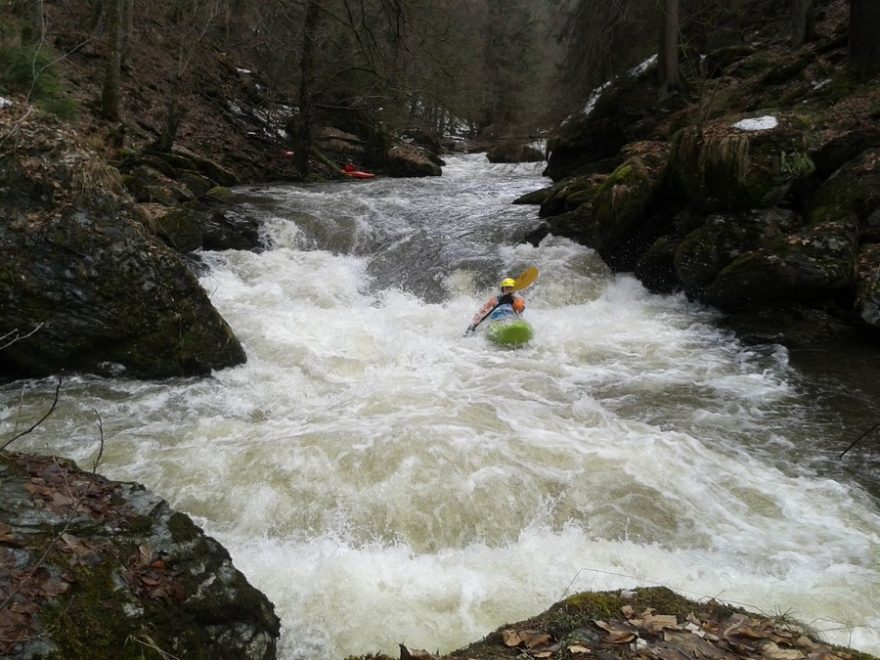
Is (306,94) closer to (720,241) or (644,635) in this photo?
(720,241)

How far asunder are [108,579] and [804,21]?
15.1 meters

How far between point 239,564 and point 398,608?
0.99 m

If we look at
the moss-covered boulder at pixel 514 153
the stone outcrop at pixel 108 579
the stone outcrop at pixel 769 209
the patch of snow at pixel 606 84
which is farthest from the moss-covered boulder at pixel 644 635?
the moss-covered boulder at pixel 514 153

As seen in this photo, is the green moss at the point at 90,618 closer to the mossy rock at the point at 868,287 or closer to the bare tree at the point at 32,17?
the mossy rock at the point at 868,287

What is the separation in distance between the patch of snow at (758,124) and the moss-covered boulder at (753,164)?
5 cm

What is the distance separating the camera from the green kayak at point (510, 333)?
7395 mm

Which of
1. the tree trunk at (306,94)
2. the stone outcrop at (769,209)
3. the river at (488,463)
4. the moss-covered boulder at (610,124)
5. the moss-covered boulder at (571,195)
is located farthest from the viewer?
the tree trunk at (306,94)

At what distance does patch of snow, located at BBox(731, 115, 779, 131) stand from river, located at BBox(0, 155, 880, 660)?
8.70 ft

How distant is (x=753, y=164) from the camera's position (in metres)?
8.08

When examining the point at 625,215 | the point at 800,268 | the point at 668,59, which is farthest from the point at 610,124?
the point at 800,268

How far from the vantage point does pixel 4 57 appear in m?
7.57

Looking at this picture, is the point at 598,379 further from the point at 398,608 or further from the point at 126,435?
the point at 126,435

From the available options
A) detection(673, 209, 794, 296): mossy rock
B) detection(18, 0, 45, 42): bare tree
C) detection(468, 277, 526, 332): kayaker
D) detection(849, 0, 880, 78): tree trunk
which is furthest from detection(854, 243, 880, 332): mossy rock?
detection(18, 0, 45, 42): bare tree

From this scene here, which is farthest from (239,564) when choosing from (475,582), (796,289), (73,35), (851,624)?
(73,35)
